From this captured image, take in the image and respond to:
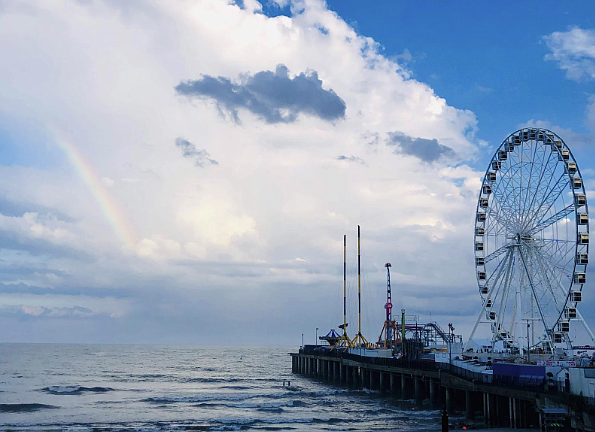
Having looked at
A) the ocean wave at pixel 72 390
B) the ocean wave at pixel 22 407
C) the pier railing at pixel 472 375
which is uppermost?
the pier railing at pixel 472 375

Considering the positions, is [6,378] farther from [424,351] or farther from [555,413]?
[555,413]

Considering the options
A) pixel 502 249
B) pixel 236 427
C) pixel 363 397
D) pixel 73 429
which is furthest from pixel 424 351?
pixel 73 429

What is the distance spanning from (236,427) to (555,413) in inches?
964

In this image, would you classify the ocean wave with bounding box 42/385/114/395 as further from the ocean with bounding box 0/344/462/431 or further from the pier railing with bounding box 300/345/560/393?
the pier railing with bounding box 300/345/560/393

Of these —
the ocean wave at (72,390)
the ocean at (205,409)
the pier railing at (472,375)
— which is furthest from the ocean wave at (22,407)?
the pier railing at (472,375)

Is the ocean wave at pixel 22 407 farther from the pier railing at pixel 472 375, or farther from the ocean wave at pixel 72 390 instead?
the pier railing at pixel 472 375

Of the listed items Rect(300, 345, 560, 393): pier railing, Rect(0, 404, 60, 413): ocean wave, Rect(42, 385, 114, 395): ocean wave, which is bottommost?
Rect(42, 385, 114, 395): ocean wave

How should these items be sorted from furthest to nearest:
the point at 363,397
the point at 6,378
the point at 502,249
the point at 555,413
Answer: the point at 6,378 → the point at 363,397 → the point at 502,249 → the point at 555,413

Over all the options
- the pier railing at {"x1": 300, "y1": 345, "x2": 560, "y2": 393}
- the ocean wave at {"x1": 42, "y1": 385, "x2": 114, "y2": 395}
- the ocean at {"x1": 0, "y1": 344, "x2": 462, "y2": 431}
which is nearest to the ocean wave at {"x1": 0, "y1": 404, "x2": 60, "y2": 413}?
the ocean at {"x1": 0, "y1": 344, "x2": 462, "y2": 431}

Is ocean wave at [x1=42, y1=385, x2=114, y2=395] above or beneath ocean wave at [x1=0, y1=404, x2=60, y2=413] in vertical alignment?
beneath

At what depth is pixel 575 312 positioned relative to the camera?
52156mm

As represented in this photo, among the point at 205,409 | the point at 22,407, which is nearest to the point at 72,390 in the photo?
the point at 22,407

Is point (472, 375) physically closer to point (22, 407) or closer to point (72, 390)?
point (22, 407)

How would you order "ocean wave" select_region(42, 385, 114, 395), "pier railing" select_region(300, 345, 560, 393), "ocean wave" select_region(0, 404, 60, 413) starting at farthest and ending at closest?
1. "ocean wave" select_region(42, 385, 114, 395)
2. "ocean wave" select_region(0, 404, 60, 413)
3. "pier railing" select_region(300, 345, 560, 393)
